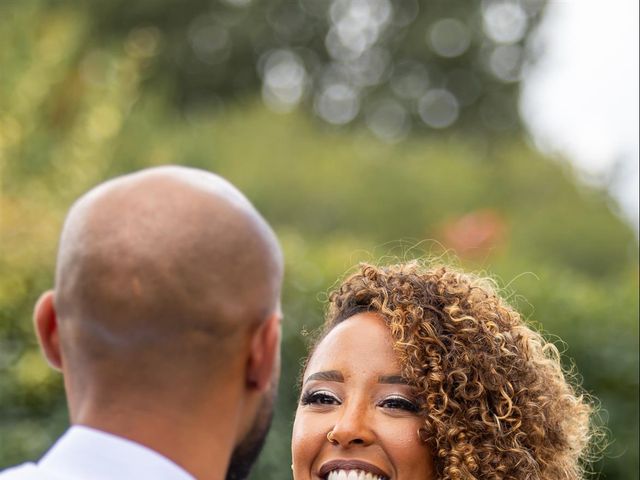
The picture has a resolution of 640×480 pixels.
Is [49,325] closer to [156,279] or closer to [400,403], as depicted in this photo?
[156,279]

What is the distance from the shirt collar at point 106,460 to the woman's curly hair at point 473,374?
1.46 meters

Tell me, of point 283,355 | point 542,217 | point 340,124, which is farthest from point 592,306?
point 340,124

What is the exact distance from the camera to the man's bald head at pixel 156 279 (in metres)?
2.42

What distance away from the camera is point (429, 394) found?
12.3 feet

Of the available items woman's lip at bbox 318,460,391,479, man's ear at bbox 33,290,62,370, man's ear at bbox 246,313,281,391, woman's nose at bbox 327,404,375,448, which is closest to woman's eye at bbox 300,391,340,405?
woman's nose at bbox 327,404,375,448

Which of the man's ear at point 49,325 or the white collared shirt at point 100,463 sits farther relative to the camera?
the man's ear at point 49,325

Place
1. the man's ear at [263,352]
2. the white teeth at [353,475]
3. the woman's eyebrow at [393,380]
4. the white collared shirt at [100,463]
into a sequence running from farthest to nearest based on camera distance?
the woman's eyebrow at [393,380], the white teeth at [353,475], the man's ear at [263,352], the white collared shirt at [100,463]

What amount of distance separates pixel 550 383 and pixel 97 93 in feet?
40.8

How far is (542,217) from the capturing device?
21047 millimetres

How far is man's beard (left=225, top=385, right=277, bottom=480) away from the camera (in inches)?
103

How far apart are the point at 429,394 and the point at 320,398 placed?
1.14ft

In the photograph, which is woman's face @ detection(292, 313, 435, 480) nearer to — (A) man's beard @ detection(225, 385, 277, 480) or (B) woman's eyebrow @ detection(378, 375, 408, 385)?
(B) woman's eyebrow @ detection(378, 375, 408, 385)

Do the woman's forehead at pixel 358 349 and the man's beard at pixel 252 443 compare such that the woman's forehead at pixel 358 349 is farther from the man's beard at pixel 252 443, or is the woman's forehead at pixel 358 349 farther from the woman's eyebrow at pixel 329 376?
the man's beard at pixel 252 443

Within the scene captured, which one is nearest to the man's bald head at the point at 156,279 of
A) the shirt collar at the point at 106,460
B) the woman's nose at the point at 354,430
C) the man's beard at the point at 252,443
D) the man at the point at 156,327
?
the man at the point at 156,327
